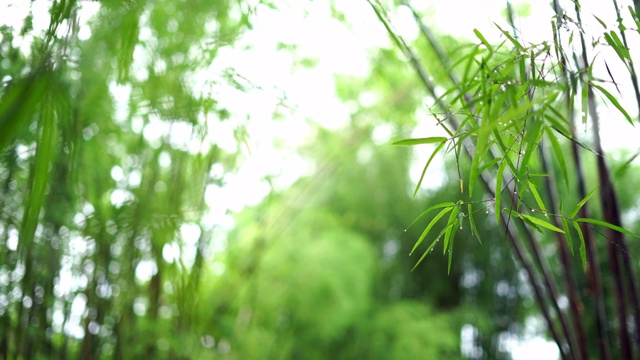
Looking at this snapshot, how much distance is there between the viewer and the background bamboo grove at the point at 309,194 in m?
0.87

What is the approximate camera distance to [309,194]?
3480mm

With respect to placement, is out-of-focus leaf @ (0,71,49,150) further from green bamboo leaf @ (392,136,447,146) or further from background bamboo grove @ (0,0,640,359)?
green bamboo leaf @ (392,136,447,146)

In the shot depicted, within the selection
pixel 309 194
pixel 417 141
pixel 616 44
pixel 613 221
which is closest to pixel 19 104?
pixel 417 141

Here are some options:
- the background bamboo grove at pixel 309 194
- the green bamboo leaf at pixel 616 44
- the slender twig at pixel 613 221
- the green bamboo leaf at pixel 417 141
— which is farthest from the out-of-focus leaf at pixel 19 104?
the slender twig at pixel 613 221

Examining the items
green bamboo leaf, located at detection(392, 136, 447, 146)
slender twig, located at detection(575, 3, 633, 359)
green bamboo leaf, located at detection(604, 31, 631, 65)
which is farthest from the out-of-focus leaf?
slender twig, located at detection(575, 3, 633, 359)

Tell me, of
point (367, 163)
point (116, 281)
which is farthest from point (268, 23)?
point (367, 163)

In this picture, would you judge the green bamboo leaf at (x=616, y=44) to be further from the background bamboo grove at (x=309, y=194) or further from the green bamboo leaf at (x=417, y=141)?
the green bamboo leaf at (x=417, y=141)

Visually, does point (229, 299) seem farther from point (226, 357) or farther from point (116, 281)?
point (116, 281)

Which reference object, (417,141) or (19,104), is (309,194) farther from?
(19,104)

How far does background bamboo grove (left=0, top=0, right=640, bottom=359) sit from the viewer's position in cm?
87

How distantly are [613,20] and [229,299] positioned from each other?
7.34 ft

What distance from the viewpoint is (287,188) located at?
344 cm

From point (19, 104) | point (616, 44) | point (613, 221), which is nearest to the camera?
point (19, 104)

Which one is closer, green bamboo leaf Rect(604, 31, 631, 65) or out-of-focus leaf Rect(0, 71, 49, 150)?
out-of-focus leaf Rect(0, 71, 49, 150)
